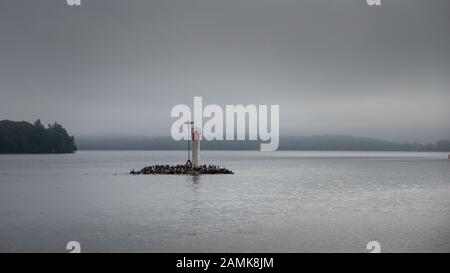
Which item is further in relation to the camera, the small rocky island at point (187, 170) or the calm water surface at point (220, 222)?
the small rocky island at point (187, 170)

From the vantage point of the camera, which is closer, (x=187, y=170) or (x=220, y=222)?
(x=220, y=222)

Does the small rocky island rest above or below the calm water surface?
above

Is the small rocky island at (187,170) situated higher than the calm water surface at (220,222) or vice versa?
the small rocky island at (187,170)

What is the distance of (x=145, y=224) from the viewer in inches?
1025

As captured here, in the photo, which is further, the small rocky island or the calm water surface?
the small rocky island

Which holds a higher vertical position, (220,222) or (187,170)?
(187,170)
